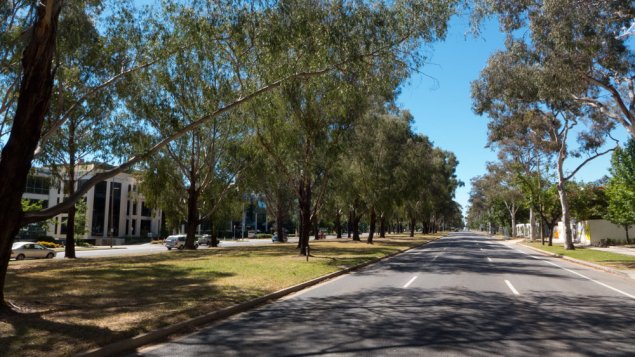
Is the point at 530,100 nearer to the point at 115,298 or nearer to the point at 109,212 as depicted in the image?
the point at 115,298

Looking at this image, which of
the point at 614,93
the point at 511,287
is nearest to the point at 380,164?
the point at 614,93

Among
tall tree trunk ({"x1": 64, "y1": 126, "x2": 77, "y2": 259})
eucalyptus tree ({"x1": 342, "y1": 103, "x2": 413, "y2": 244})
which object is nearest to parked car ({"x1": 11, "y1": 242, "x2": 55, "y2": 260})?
tall tree trunk ({"x1": 64, "y1": 126, "x2": 77, "y2": 259})

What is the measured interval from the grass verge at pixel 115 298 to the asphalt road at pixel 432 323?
0.96 metres

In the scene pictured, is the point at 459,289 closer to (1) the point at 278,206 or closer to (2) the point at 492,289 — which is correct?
(2) the point at 492,289

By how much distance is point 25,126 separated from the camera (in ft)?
30.7

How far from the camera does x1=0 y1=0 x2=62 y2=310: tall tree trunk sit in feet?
29.7

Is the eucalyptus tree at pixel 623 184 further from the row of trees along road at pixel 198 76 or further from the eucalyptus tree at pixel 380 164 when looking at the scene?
the row of trees along road at pixel 198 76

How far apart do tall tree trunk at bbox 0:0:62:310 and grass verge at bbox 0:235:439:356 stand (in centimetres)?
148

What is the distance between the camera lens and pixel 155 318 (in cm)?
923

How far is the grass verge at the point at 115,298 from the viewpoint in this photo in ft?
24.7

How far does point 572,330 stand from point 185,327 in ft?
22.2

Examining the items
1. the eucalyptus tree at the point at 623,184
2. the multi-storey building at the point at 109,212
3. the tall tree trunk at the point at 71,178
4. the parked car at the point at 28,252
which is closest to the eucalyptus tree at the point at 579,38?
the eucalyptus tree at the point at 623,184

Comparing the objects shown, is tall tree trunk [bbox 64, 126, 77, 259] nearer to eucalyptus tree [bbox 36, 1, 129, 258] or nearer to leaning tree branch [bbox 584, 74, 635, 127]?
eucalyptus tree [bbox 36, 1, 129, 258]

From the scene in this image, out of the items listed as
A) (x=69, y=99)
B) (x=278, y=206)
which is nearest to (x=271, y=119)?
(x=69, y=99)
